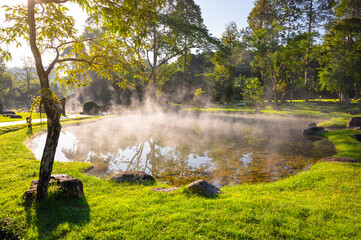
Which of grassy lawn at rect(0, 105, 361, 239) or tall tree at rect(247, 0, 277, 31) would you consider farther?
tall tree at rect(247, 0, 277, 31)

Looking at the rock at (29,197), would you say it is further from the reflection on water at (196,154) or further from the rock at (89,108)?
the rock at (89,108)

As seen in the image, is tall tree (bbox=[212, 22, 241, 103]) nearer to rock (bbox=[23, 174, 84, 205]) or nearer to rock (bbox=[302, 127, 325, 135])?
rock (bbox=[302, 127, 325, 135])

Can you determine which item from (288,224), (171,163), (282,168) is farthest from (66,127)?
(288,224)

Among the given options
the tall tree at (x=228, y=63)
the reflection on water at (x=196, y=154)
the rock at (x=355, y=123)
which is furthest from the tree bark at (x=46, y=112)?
the tall tree at (x=228, y=63)

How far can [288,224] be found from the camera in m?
4.65

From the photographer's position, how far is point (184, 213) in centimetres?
502

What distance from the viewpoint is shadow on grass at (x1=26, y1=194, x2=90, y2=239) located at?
4.42m

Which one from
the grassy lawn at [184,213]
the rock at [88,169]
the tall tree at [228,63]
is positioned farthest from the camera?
the tall tree at [228,63]

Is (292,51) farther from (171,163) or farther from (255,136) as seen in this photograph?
(171,163)

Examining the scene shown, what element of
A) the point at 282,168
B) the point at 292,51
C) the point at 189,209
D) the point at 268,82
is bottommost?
the point at 282,168

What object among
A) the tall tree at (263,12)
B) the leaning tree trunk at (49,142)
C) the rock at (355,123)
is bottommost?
the rock at (355,123)

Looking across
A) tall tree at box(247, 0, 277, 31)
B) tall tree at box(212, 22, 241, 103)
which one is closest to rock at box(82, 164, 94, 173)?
tall tree at box(212, 22, 241, 103)

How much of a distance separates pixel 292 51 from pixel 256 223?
39.3m

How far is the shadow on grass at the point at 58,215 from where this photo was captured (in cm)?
442
